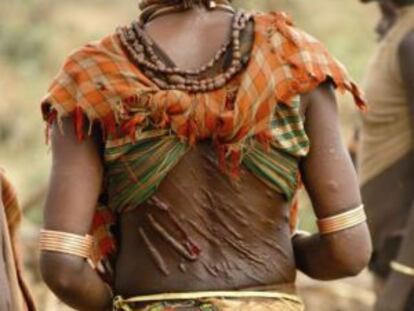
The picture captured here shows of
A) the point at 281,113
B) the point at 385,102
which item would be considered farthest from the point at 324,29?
the point at 281,113

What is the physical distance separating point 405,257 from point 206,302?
206cm

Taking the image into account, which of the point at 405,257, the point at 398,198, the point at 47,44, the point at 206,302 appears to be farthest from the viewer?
the point at 47,44

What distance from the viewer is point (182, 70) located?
16.3 feet

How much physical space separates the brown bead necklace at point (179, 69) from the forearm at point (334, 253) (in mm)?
573

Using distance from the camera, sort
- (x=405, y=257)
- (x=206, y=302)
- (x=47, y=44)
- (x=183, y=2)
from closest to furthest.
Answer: (x=206, y=302) < (x=183, y=2) < (x=405, y=257) < (x=47, y=44)

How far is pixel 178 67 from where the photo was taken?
498 cm

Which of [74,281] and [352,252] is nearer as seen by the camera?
[74,281]

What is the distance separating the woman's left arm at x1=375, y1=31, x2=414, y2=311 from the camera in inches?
268

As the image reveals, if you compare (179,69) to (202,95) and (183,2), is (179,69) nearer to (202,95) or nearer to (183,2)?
(202,95)

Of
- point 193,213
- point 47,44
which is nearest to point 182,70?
point 193,213

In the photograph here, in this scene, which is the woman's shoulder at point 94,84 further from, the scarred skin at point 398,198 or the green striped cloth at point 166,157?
the scarred skin at point 398,198

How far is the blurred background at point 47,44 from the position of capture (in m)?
15.7

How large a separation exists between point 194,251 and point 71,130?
1.61 ft

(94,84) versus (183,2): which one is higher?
(183,2)
